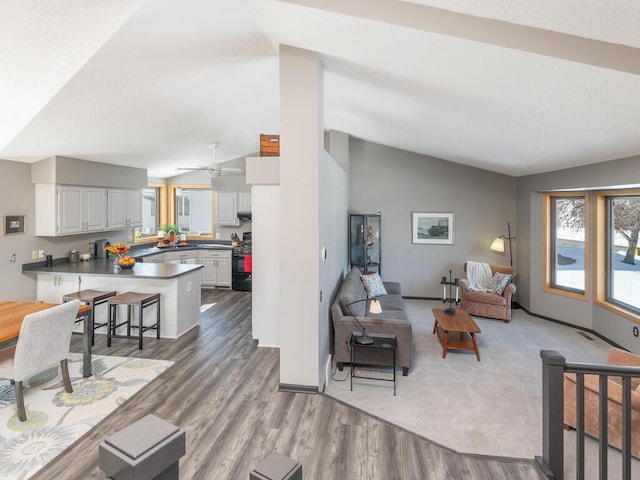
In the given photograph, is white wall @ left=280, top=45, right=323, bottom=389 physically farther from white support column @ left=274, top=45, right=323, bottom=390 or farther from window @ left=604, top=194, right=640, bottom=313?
window @ left=604, top=194, right=640, bottom=313

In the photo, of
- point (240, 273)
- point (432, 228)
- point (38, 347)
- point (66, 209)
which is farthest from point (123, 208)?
point (432, 228)

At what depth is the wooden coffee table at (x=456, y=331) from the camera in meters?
4.62

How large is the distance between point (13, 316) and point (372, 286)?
451cm

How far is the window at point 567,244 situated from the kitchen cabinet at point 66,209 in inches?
298

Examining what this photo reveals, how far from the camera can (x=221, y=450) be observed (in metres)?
2.61

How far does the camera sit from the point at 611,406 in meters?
2.77

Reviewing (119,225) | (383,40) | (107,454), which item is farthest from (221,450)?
(119,225)

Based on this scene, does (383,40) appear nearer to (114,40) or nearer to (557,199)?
(114,40)

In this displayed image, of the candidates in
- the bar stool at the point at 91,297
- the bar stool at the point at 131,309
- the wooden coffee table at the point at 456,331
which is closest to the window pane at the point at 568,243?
the wooden coffee table at the point at 456,331

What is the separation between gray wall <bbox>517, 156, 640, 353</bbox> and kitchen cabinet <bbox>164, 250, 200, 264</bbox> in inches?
265

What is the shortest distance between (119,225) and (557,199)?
7.62 meters

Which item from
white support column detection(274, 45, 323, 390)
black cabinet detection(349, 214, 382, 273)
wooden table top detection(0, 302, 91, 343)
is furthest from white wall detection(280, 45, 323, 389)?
black cabinet detection(349, 214, 382, 273)

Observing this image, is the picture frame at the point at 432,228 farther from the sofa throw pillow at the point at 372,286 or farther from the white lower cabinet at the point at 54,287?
the white lower cabinet at the point at 54,287

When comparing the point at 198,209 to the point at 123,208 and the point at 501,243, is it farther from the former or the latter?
the point at 501,243
